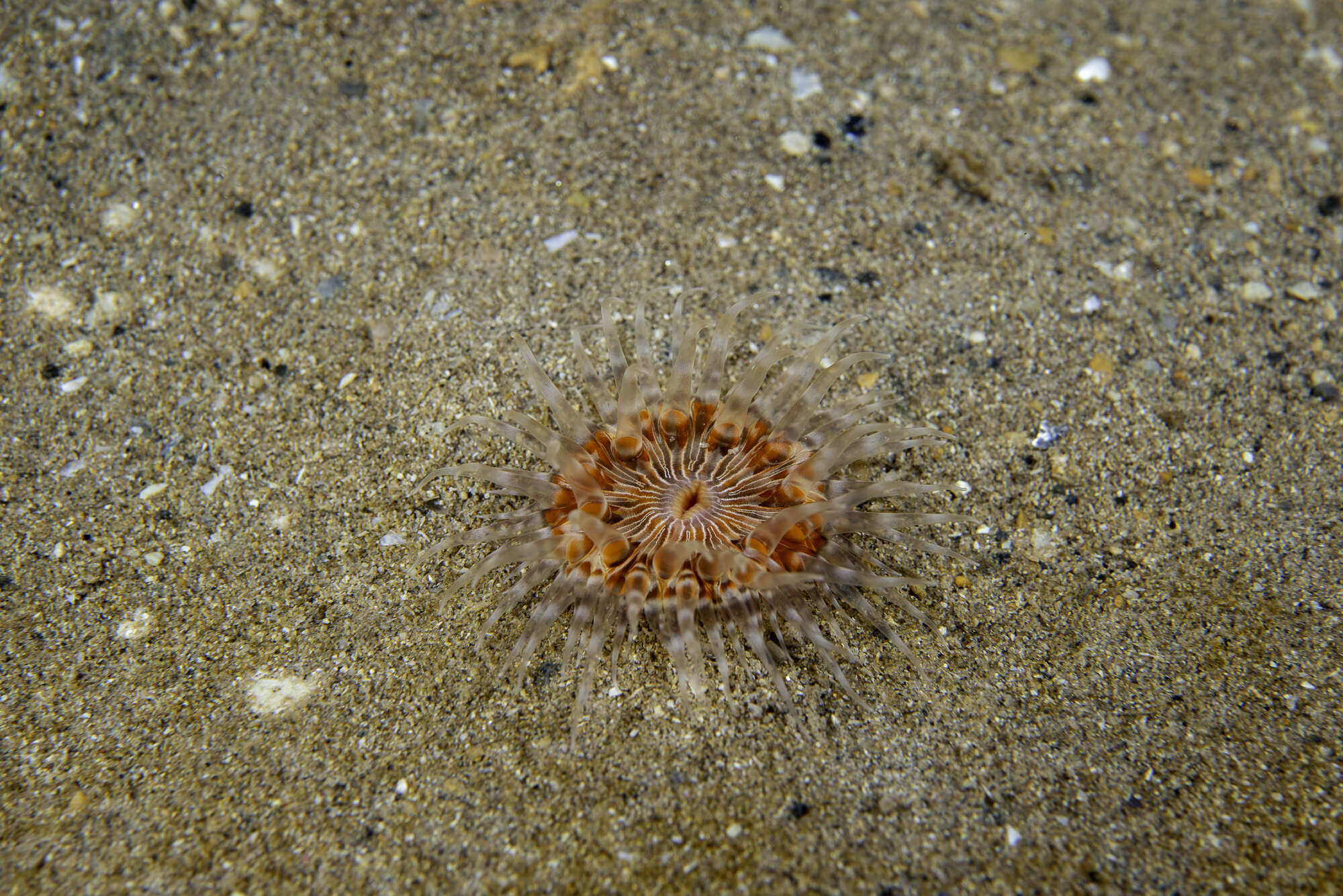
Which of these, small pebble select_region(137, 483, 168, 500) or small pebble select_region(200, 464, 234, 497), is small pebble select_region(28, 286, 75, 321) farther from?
small pebble select_region(200, 464, 234, 497)

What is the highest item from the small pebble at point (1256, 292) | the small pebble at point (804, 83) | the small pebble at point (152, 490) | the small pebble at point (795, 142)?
the small pebble at point (804, 83)

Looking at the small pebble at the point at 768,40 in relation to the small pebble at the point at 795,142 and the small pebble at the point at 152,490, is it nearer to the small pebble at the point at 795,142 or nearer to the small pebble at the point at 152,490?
the small pebble at the point at 795,142

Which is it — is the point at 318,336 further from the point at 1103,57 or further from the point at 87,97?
the point at 1103,57

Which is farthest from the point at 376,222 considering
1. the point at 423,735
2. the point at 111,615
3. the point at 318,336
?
the point at 423,735

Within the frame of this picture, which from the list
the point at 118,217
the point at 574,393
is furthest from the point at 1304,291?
the point at 118,217

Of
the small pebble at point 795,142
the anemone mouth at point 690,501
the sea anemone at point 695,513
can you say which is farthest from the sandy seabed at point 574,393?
the anemone mouth at point 690,501

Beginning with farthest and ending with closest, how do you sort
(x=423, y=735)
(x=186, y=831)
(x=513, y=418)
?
(x=513, y=418), (x=423, y=735), (x=186, y=831)
